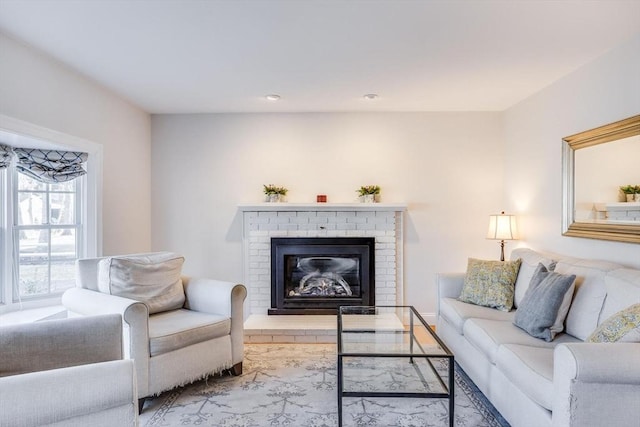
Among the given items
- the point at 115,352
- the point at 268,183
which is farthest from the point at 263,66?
the point at 115,352

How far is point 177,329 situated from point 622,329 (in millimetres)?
2553

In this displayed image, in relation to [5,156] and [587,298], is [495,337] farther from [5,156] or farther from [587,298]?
[5,156]

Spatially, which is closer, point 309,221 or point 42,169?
point 42,169

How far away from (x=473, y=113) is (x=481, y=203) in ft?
3.38

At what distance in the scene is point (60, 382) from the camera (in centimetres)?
141

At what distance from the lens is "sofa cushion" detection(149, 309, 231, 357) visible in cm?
254

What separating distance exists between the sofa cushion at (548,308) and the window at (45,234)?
3.65 meters

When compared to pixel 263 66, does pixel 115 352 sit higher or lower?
lower

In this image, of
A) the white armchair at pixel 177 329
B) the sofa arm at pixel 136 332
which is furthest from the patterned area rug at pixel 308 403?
the sofa arm at pixel 136 332

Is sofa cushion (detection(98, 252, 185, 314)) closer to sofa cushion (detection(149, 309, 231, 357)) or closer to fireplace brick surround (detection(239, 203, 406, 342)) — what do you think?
sofa cushion (detection(149, 309, 231, 357))

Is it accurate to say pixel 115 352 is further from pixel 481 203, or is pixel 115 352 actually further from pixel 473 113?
pixel 473 113

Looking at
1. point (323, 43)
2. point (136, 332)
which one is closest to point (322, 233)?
point (323, 43)

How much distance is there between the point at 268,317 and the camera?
4.23 m

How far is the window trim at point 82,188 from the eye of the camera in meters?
2.68
